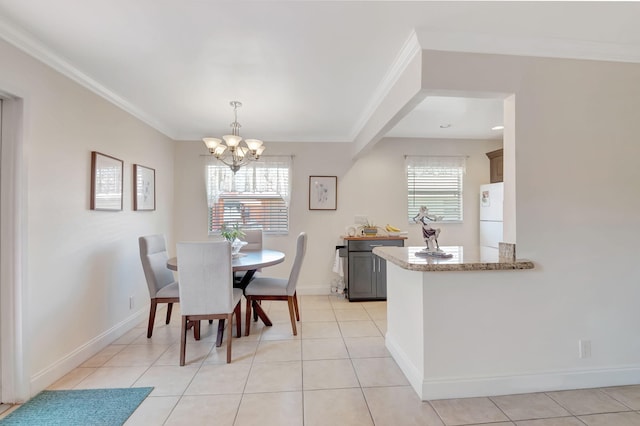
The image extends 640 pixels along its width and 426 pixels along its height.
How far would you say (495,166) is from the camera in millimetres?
4387

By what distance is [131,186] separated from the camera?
3.24 metres

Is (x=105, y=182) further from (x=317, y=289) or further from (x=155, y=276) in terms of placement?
(x=317, y=289)

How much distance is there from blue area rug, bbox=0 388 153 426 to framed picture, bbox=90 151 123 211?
141 centimetres

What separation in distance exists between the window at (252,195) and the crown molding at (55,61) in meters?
1.39

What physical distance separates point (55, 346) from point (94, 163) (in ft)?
4.77

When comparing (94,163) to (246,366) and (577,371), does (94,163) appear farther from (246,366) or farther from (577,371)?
(577,371)

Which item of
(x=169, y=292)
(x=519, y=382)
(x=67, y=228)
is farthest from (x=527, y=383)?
(x=67, y=228)

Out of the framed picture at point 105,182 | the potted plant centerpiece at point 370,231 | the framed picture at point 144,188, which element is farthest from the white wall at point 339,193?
the framed picture at point 105,182

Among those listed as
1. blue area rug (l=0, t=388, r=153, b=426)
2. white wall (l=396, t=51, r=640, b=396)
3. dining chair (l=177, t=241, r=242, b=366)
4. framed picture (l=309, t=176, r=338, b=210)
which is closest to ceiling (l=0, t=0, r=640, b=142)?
white wall (l=396, t=51, r=640, b=396)

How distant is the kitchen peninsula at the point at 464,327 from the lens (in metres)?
1.94

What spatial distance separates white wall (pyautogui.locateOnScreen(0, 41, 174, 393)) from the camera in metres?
1.98

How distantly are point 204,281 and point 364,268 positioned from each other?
7.56 ft

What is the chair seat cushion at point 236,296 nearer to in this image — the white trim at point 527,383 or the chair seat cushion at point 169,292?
the chair seat cushion at point 169,292

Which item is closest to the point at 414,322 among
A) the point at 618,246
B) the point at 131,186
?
the point at 618,246
